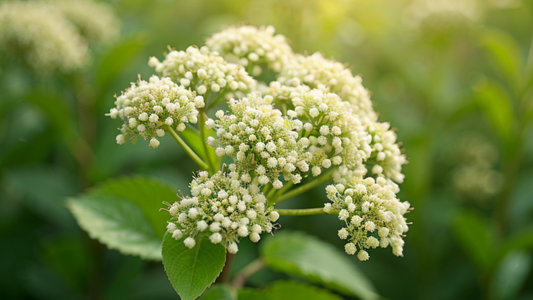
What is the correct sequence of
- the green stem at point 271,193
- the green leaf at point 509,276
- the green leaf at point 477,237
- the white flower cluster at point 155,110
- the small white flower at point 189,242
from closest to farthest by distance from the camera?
the small white flower at point 189,242, the white flower cluster at point 155,110, the green stem at point 271,193, the green leaf at point 477,237, the green leaf at point 509,276

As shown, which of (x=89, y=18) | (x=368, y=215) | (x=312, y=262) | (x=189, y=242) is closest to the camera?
(x=189, y=242)

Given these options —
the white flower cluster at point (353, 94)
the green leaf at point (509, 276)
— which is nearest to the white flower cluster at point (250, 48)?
the white flower cluster at point (353, 94)

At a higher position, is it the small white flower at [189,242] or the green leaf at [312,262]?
the green leaf at [312,262]

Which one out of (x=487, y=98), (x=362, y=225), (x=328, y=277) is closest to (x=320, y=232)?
(x=328, y=277)

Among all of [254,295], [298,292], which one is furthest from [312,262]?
[254,295]

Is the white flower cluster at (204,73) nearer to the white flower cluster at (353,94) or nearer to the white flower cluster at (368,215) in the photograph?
the white flower cluster at (353,94)

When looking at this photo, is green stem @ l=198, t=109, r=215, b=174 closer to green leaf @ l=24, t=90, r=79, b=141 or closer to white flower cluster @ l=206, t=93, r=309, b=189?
white flower cluster @ l=206, t=93, r=309, b=189

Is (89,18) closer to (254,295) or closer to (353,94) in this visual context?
(353,94)
